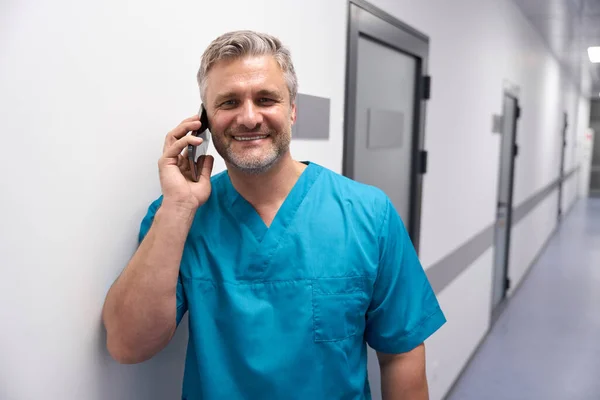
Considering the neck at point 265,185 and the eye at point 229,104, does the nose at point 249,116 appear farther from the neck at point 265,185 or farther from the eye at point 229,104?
the neck at point 265,185

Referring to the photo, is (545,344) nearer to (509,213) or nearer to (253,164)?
(509,213)

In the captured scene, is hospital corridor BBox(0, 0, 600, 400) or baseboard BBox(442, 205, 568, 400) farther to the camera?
baseboard BBox(442, 205, 568, 400)

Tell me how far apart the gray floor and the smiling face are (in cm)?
250

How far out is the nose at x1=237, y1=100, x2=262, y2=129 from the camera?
1.00m

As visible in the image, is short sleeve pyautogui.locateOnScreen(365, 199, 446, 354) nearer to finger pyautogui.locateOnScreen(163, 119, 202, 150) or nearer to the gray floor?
finger pyautogui.locateOnScreen(163, 119, 202, 150)

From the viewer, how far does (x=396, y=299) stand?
1.18 m

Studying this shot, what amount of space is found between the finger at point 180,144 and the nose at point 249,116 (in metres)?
0.10

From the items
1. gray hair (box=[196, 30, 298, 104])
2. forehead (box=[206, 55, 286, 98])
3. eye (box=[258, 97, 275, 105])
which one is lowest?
eye (box=[258, 97, 275, 105])

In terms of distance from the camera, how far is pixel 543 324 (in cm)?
412

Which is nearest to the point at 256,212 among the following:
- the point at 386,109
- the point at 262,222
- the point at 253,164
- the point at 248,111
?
the point at 262,222

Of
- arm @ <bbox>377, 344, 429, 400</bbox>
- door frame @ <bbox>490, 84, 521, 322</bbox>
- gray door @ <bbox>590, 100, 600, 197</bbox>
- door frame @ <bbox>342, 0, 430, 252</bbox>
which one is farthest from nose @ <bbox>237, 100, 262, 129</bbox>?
gray door @ <bbox>590, 100, 600, 197</bbox>

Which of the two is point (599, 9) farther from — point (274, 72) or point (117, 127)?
point (117, 127)

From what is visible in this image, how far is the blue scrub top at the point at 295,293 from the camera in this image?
103cm

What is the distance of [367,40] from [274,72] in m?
0.99
